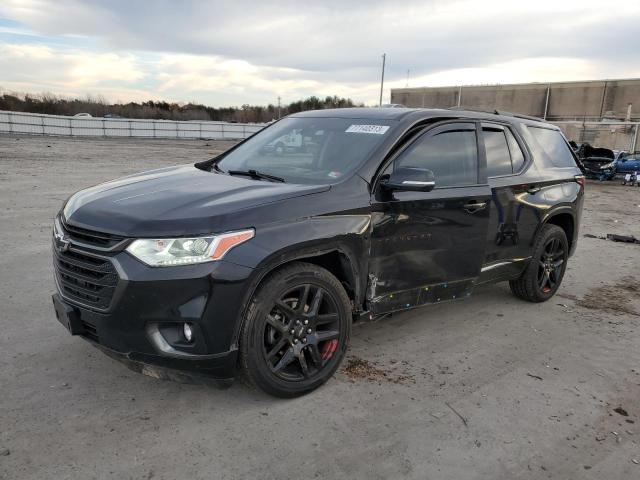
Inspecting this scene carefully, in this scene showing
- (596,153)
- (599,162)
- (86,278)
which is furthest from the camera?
(596,153)

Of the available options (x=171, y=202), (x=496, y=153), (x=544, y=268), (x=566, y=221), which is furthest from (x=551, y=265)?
(x=171, y=202)

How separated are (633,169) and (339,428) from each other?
22121 millimetres

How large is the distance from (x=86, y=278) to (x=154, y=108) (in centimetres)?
8901

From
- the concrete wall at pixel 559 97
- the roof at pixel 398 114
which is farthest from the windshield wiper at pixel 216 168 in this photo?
the concrete wall at pixel 559 97

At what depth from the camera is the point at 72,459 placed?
108 inches

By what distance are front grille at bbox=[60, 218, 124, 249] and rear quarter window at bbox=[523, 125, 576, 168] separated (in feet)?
13.5

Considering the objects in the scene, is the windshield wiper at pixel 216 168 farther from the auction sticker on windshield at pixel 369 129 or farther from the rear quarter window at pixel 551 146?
the rear quarter window at pixel 551 146

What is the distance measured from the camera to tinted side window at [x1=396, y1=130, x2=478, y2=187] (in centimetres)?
404

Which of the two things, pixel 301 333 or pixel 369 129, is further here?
pixel 369 129

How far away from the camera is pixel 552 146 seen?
5676 mm

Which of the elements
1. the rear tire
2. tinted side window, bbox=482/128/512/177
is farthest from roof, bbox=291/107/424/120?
the rear tire

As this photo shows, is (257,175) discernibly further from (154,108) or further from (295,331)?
(154,108)

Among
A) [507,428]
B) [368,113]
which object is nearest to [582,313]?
[507,428]

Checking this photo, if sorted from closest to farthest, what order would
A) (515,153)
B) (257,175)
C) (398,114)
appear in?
1. (257,175)
2. (398,114)
3. (515,153)
